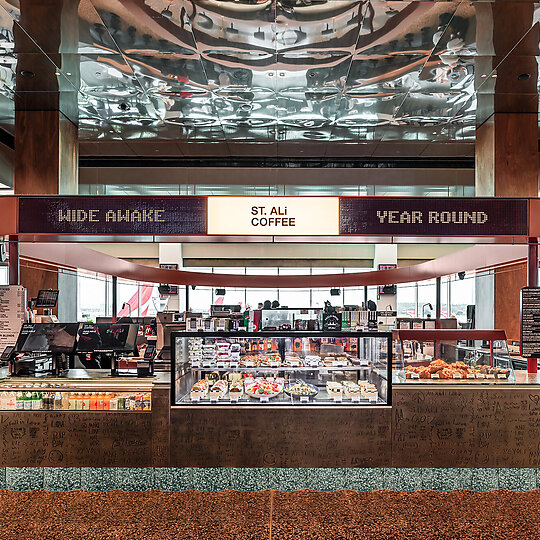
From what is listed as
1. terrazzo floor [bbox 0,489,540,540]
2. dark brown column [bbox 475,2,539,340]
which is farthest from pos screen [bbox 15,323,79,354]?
dark brown column [bbox 475,2,539,340]

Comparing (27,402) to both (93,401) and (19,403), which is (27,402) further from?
(93,401)

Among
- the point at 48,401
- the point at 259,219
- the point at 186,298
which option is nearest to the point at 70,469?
the point at 48,401

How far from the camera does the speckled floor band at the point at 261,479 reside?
387 centimetres

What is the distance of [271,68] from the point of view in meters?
4.97

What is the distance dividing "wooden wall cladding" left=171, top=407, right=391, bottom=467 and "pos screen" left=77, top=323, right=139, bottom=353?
2.88 feet

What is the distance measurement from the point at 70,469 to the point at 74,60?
403 centimetres

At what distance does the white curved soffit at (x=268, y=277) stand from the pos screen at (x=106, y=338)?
1.44 metres

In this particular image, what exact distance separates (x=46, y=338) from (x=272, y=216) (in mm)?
2559

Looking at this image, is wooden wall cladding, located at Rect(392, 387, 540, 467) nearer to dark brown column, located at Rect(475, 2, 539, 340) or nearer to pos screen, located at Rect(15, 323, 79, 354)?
dark brown column, located at Rect(475, 2, 539, 340)

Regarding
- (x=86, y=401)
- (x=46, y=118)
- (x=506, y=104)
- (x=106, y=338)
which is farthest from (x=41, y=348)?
(x=506, y=104)

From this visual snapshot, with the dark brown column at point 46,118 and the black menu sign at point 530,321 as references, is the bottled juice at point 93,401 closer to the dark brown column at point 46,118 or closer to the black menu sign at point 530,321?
the dark brown column at point 46,118

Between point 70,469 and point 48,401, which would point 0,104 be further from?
point 70,469

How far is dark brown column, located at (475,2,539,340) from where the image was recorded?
4.05 meters

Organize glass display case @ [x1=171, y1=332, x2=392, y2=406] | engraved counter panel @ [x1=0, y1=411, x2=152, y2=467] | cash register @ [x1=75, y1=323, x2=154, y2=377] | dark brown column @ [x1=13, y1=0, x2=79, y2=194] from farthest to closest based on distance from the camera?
dark brown column @ [x1=13, y1=0, x2=79, y2=194], cash register @ [x1=75, y1=323, x2=154, y2=377], glass display case @ [x1=171, y1=332, x2=392, y2=406], engraved counter panel @ [x1=0, y1=411, x2=152, y2=467]
